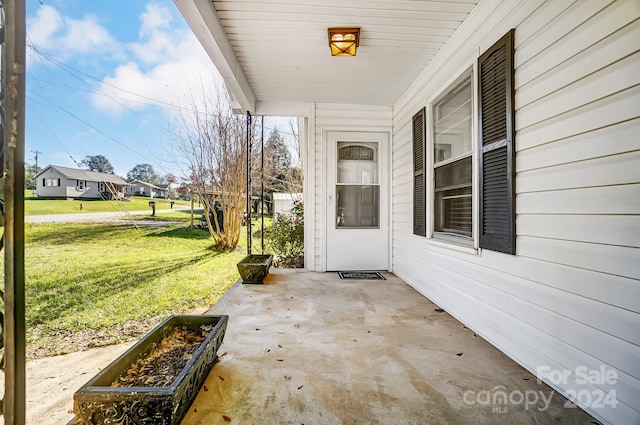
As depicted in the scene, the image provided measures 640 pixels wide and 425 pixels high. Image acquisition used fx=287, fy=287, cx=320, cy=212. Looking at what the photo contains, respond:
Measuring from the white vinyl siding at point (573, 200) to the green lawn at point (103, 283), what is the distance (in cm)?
311

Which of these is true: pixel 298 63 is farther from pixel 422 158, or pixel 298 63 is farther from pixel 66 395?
pixel 66 395

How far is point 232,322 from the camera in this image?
244 cm

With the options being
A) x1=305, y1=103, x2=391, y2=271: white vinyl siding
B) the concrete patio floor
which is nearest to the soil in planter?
the concrete patio floor

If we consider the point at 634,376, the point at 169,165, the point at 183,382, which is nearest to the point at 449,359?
the point at 634,376

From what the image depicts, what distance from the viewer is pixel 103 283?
12.6ft

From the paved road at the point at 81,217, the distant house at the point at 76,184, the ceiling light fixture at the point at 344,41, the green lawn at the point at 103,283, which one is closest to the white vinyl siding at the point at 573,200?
the ceiling light fixture at the point at 344,41

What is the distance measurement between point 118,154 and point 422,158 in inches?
172

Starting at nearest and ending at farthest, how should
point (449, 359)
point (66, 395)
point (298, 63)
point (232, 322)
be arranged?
1. point (66, 395)
2. point (449, 359)
3. point (232, 322)
4. point (298, 63)

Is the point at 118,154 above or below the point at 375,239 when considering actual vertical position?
above

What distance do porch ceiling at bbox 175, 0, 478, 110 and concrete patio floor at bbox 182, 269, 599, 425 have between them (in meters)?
2.37

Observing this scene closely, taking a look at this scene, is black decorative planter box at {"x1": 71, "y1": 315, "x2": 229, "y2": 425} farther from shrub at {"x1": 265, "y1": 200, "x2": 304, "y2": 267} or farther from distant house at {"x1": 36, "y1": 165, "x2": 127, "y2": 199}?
shrub at {"x1": 265, "y1": 200, "x2": 304, "y2": 267}

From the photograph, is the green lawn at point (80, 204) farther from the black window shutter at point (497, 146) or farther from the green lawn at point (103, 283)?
the black window shutter at point (497, 146)

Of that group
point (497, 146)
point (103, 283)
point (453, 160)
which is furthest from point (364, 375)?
point (103, 283)

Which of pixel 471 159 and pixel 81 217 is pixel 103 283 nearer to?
pixel 81 217
